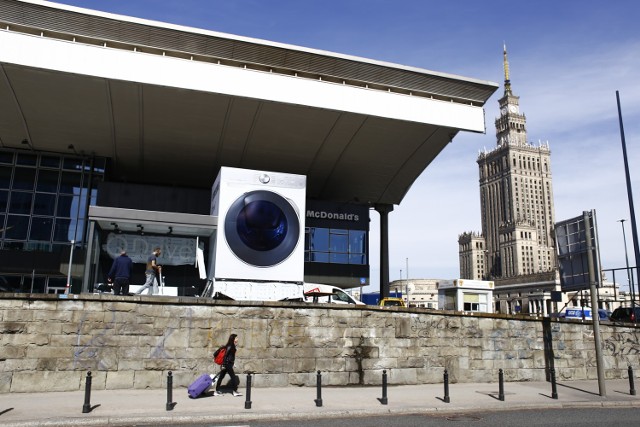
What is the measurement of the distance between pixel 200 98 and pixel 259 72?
11.4ft

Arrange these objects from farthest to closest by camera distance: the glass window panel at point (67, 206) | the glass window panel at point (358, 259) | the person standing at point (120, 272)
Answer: the glass window panel at point (358, 259) < the glass window panel at point (67, 206) < the person standing at point (120, 272)

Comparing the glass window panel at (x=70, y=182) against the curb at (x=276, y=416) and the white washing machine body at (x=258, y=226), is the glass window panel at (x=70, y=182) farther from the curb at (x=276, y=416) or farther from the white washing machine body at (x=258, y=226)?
the curb at (x=276, y=416)

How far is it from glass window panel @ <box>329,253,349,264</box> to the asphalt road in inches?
1019

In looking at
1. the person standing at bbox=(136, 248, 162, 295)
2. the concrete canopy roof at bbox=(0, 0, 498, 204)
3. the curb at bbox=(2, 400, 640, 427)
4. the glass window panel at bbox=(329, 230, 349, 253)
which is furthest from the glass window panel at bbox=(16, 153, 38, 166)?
the curb at bbox=(2, 400, 640, 427)

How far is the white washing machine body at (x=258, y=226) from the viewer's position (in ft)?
77.4

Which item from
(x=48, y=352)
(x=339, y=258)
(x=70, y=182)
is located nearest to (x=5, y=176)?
(x=70, y=182)

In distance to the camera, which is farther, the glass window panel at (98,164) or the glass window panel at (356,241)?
the glass window panel at (356,241)

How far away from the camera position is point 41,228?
31.3 m

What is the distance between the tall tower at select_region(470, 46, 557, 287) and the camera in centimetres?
16250

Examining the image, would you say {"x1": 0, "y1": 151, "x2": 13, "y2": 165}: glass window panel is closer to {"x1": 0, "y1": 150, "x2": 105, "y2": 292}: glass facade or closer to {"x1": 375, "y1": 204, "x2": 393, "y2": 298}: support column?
{"x1": 0, "y1": 150, "x2": 105, "y2": 292}: glass facade

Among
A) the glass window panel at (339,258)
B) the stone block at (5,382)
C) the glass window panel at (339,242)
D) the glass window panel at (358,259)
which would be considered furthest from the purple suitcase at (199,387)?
the glass window panel at (358,259)

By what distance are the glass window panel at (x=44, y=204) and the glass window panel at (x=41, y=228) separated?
17.0 inches

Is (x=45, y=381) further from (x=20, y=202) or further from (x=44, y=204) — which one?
(x=20, y=202)

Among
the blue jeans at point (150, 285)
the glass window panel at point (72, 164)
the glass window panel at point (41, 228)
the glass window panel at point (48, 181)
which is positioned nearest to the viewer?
the blue jeans at point (150, 285)
